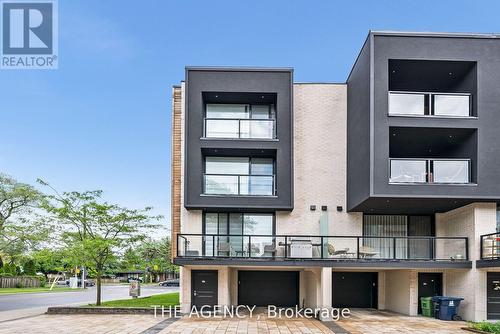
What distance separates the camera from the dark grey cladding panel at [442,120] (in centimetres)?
1675

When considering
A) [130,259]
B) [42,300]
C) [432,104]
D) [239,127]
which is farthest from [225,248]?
[42,300]

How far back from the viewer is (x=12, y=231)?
3797 cm

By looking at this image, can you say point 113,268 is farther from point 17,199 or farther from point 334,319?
point 17,199

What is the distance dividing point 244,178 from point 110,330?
8.54m

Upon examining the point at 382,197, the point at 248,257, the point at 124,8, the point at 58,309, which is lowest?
the point at 58,309

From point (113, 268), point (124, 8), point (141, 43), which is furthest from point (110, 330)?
point (141, 43)

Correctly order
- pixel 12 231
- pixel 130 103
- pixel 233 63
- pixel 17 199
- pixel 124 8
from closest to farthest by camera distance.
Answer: pixel 233 63, pixel 124 8, pixel 130 103, pixel 12 231, pixel 17 199

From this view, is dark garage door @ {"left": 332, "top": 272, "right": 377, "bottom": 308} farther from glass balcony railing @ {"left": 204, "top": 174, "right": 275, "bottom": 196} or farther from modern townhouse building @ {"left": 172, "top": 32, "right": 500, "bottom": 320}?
glass balcony railing @ {"left": 204, "top": 174, "right": 275, "bottom": 196}

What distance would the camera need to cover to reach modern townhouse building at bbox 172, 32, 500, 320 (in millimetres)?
17047

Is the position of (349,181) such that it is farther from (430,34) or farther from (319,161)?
(430,34)

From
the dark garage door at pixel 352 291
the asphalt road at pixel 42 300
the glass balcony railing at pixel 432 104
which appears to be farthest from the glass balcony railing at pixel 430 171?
the asphalt road at pixel 42 300

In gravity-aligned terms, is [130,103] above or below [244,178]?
above

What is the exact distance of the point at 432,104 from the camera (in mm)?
17391

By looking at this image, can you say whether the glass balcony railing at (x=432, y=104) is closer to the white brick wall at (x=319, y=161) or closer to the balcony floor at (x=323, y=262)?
the white brick wall at (x=319, y=161)
